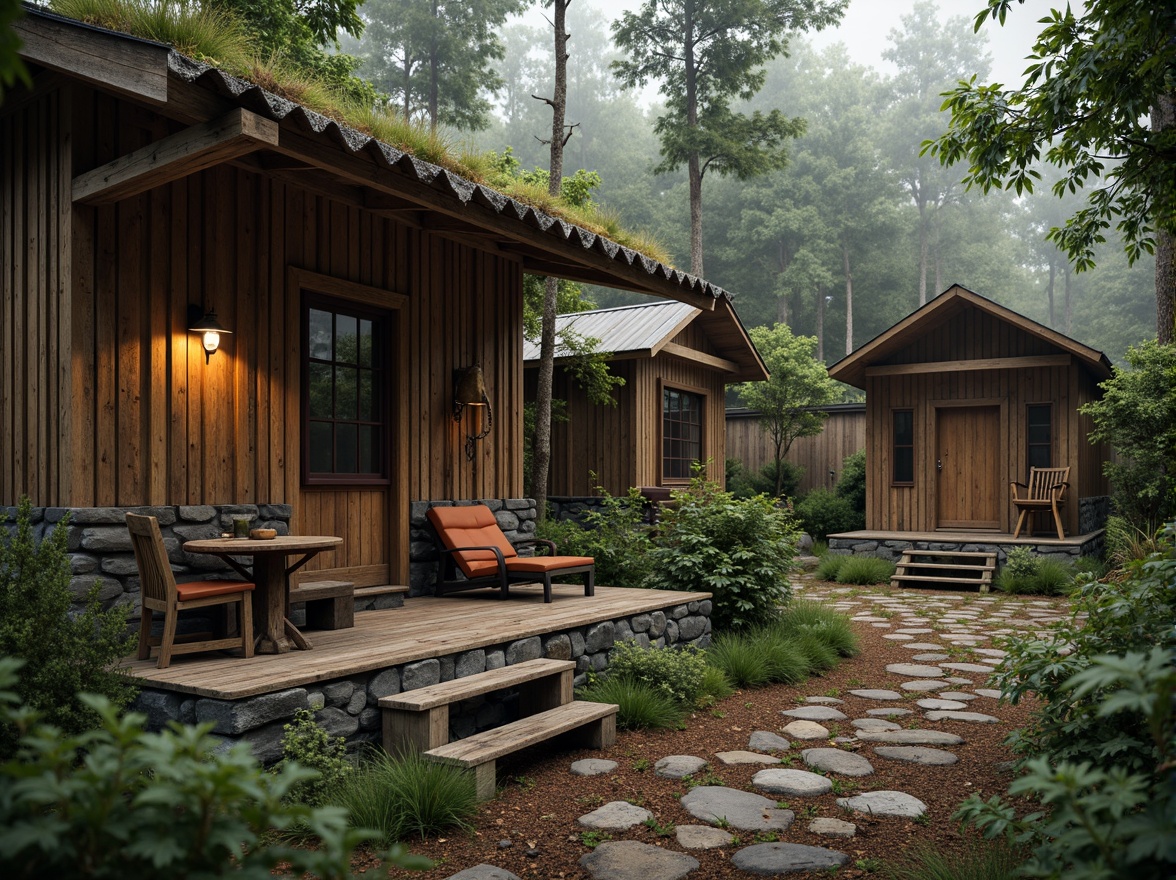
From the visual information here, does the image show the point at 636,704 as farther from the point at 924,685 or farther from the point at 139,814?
the point at 139,814

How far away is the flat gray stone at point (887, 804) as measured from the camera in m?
3.67

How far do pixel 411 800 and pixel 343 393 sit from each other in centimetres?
355

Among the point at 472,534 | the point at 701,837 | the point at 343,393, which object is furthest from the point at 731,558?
the point at 701,837

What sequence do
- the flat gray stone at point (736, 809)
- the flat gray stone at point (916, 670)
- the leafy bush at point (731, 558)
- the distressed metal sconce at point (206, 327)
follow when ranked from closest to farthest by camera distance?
the flat gray stone at point (736, 809), the distressed metal sconce at point (206, 327), the flat gray stone at point (916, 670), the leafy bush at point (731, 558)

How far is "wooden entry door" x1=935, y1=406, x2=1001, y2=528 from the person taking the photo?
516 inches

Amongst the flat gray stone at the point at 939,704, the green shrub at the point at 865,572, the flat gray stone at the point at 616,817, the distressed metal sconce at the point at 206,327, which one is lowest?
the green shrub at the point at 865,572

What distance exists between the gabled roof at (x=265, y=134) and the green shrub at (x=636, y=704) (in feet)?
9.64

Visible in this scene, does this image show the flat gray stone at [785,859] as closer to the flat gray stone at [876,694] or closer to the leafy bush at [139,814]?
the leafy bush at [139,814]

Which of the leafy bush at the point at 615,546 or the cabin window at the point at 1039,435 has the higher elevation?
the cabin window at the point at 1039,435

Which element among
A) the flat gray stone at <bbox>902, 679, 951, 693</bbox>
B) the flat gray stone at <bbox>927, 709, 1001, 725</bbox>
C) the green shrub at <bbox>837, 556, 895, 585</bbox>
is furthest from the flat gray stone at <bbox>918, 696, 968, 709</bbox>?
the green shrub at <bbox>837, 556, 895, 585</bbox>

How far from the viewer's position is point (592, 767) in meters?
4.33

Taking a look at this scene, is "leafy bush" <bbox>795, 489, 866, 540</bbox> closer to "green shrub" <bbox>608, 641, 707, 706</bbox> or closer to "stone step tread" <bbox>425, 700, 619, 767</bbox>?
"green shrub" <bbox>608, 641, 707, 706</bbox>

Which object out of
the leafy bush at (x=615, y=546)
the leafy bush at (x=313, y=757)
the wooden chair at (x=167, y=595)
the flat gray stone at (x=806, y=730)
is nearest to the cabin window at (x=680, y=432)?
the leafy bush at (x=615, y=546)

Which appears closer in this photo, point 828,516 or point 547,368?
point 547,368
